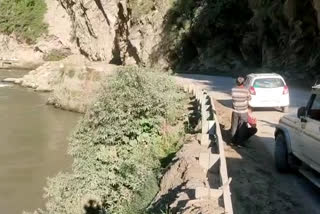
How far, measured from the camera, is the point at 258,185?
10609 millimetres

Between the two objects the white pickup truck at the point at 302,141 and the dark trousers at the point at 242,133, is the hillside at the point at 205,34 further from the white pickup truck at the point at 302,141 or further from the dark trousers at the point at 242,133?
the white pickup truck at the point at 302,141

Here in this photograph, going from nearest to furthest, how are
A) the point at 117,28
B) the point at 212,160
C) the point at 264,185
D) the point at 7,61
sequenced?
1. the point at 212,160
2. the point at 264,185
3. the point at 117,28
4. the point at 7,61

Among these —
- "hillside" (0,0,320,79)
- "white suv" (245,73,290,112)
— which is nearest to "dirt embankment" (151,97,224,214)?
"white suv" (245,73,290,112)

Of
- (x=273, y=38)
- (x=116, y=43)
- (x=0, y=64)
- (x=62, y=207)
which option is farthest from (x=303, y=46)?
(x=0, y=64)

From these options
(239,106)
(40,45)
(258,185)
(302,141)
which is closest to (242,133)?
(239,106)

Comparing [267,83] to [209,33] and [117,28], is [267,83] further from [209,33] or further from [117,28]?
[117,28]

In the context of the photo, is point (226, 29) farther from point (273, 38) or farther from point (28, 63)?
point (28, 63)

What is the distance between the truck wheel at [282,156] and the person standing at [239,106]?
224 cm

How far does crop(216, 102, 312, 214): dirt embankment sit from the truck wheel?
173mm

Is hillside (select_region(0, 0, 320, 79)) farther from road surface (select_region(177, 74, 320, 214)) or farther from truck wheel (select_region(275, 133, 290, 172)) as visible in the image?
truck wheel (select_region(275, 133, 290, 172))

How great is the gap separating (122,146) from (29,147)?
16058 mm

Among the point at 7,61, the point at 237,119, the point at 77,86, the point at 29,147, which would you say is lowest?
the point at 29,147

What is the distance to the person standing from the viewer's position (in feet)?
43.9

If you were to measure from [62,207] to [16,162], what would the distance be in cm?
1380
